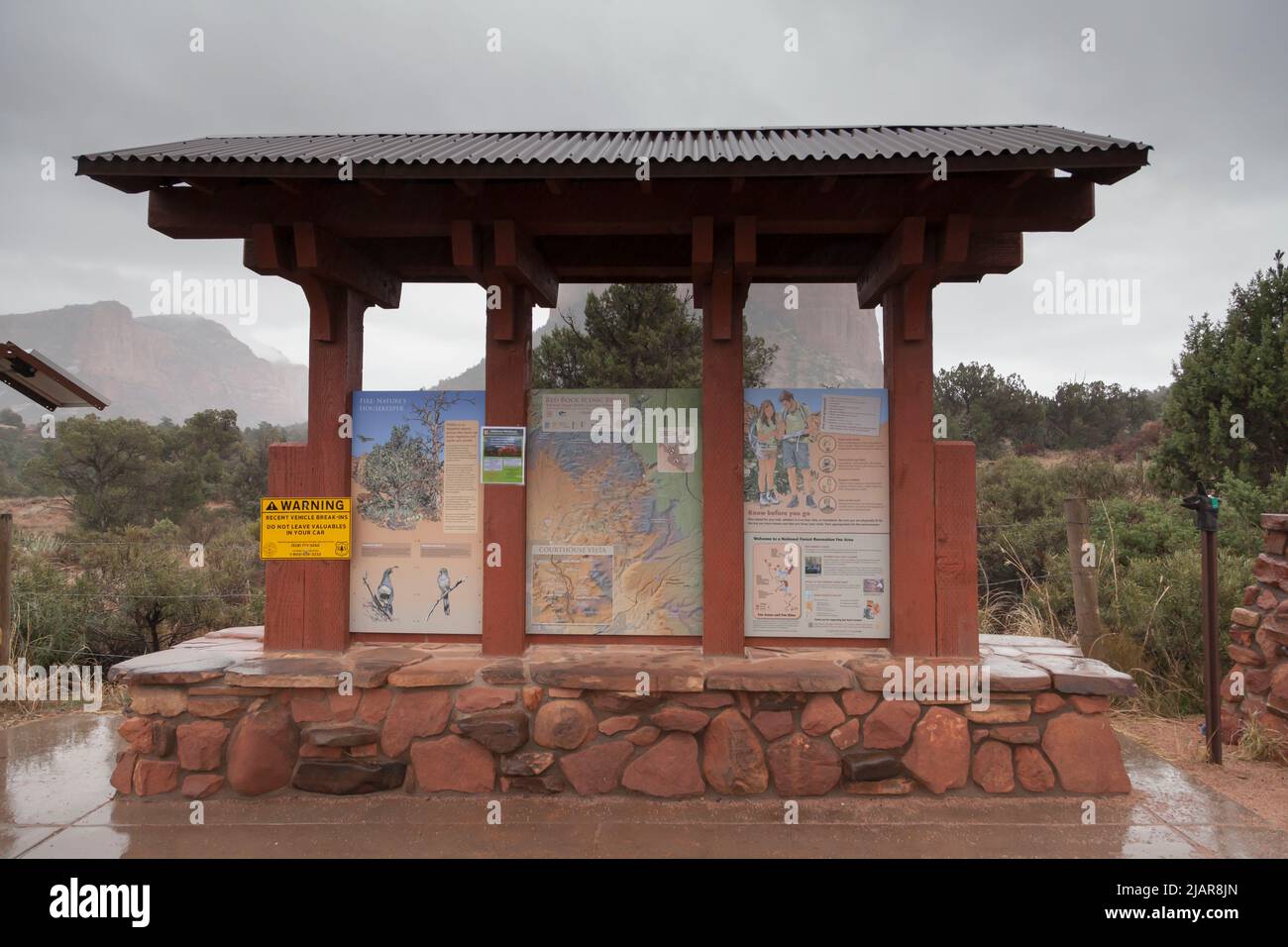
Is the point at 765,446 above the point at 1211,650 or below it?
above

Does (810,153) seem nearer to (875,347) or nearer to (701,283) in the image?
(701,283)

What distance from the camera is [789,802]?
3.96 m

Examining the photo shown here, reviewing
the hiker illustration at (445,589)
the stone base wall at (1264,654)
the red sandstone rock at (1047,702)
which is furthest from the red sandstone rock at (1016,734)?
the hiker illustration at (445,589)

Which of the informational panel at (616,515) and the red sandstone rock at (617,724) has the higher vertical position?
the informational panel at (616,515)

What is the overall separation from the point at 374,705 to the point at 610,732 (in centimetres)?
133

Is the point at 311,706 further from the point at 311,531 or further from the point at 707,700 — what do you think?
the point at 707,700

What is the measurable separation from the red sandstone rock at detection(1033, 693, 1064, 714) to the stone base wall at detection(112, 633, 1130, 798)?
0.01 metres

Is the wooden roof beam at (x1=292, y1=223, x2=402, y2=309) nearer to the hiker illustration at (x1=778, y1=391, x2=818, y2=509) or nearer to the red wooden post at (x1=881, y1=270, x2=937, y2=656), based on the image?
the hiker illustration at (x1=778, y1=391, x2=818, y2=509)

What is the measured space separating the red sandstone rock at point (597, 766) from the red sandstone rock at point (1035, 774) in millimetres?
→ 2148

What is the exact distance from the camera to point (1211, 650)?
4.87m

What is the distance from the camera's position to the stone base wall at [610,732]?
160 inches

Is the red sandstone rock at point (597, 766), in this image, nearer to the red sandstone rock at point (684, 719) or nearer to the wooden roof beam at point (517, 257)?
the red sandstone rock at point (684, 719)

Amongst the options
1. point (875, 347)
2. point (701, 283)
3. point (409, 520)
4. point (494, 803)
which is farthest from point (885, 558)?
point (875, 347)

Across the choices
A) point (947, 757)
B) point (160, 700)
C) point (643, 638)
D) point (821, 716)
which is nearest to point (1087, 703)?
point (947, 757)
